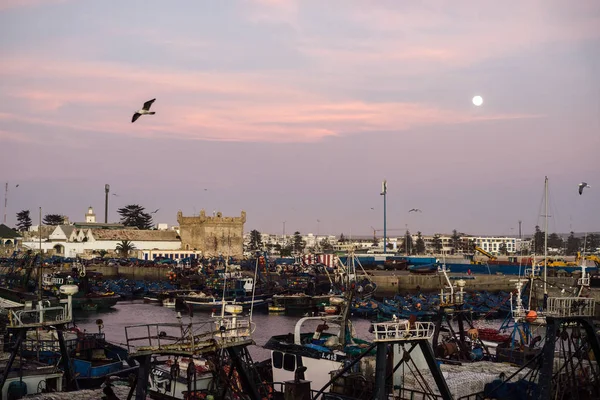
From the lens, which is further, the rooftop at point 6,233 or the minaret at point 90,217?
the minaret at point 90,217

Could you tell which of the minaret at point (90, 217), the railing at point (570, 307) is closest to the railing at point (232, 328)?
the railing at point (570, 307)

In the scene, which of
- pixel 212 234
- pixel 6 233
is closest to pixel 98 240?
pixel 6 233

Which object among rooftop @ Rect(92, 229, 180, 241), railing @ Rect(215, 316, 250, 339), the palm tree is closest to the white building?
rooftop @ Rect(92, 229, 180, 241)

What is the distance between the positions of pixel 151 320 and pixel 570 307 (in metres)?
53.1

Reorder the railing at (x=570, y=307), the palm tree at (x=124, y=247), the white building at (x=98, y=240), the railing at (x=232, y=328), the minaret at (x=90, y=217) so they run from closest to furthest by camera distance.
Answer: the railing at (x=232, y=328), the railing at (x=570, y=307), the palm tree at (x=124, y=247), the white building at (x=98, y=240), the minaret at (x=90, y=217)

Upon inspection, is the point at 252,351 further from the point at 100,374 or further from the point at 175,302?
the point at 175,302

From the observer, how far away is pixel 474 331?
113 feet

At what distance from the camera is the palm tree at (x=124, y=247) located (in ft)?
467

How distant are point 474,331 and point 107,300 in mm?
54578

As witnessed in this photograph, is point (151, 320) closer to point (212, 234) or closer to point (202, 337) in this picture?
point (202, 337)

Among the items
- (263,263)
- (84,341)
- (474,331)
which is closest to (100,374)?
(84,341)

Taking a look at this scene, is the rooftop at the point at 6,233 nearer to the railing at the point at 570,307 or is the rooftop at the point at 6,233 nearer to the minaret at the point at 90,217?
the minaret at the point at 90,217

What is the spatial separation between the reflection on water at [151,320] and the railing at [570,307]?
32688 mm

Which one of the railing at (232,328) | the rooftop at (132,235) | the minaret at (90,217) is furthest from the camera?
the minaret at (90,217)
